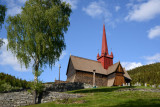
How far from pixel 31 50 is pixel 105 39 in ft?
111

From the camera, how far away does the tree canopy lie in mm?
27422

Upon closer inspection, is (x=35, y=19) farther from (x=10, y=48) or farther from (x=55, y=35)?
(x=10, y=48)

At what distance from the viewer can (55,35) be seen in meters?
28.7

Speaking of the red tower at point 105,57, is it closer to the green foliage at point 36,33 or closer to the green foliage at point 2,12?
the green foliage at point 36,33

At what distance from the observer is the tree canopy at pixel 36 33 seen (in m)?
27.4

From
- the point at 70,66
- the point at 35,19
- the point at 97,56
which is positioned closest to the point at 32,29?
the point at 35,19

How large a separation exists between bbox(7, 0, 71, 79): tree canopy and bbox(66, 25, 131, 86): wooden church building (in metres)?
16.7

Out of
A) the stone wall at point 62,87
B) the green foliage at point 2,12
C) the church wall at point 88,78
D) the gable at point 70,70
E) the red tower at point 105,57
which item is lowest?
the stone wall at point 62,87

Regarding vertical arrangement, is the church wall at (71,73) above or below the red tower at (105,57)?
below

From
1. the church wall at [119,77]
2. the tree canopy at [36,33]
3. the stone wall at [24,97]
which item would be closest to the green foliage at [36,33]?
the tree canopy at [36,33]

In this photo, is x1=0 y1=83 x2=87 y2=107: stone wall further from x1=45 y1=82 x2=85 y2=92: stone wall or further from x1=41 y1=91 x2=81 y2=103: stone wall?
x1=45 y1=82 x2=85 y2=92: stone wall

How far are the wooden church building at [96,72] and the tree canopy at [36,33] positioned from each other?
1675cm

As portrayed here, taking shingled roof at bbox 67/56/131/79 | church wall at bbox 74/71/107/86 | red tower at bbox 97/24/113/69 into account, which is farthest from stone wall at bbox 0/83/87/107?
red tower at bbox 97/24/113/69

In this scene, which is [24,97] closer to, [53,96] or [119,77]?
[53,96]
